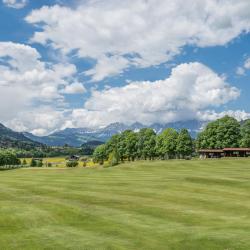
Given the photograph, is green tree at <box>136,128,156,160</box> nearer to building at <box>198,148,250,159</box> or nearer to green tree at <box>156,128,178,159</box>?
green tree at <box>156,128,178,159</box>

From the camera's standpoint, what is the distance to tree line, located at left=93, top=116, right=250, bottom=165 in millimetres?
145250

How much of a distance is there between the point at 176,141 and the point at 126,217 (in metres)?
126

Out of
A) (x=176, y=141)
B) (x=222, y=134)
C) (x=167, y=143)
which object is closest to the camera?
(x=222, y=134)

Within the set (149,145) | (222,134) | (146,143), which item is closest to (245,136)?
(222,134)

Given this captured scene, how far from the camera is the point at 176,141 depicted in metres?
157

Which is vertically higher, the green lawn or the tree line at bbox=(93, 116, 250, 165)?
the tree line at bbox=(93, 116, 250, 165)

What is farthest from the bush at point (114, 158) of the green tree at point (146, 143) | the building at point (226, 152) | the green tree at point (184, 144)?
the building at point (226, 152)

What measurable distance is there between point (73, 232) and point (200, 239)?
8.50m

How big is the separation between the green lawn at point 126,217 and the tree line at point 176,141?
94.9 meters

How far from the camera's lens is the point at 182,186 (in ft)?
176

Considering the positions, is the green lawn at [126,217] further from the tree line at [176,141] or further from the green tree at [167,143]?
the green tree at [167,143]

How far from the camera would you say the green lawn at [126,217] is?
25.0 metres

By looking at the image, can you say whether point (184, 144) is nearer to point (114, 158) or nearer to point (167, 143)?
point (167, 143)

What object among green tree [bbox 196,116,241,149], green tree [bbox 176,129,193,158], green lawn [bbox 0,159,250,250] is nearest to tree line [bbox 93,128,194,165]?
green tree [bbox 176,129,193,158]
